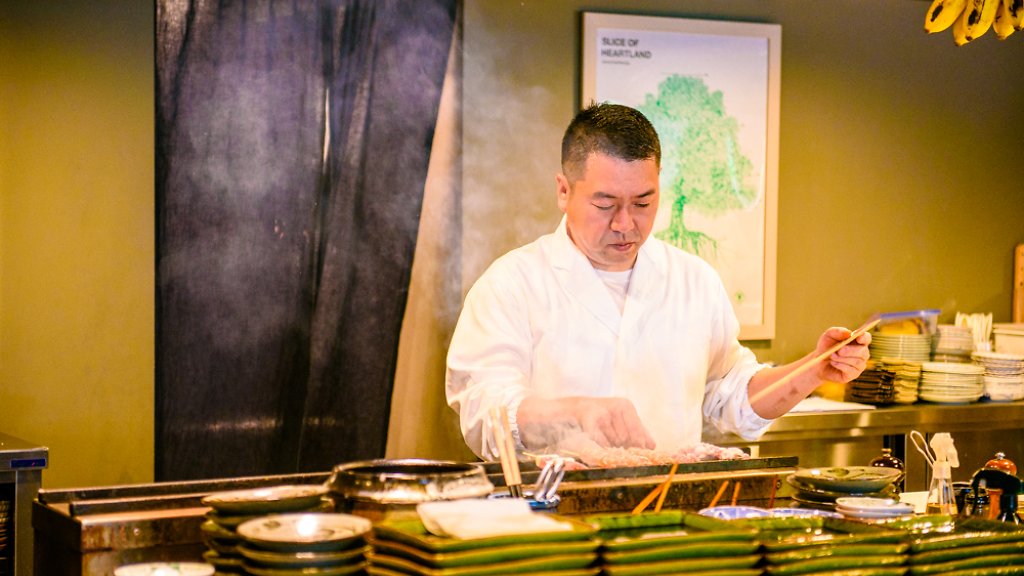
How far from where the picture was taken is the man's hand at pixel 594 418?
2.05 m

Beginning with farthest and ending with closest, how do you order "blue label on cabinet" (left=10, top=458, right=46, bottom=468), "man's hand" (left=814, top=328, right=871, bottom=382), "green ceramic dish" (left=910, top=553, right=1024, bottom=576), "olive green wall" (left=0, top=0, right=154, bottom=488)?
1. "olive green wall" (left=0, top=0, right=154, bottom=488)
2. "blue label on cabinet" (left=10, top=458, right=46, bottom=468)
3. "man's hand" (left=814, top=328, right=871, bottom=382)
4. "green ceramic dish" (left=910, top=553, right=1024, bottom=576)

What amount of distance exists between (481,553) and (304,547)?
22cm

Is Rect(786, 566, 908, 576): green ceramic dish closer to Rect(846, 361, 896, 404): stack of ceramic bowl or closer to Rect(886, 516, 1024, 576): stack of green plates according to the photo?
Rect(886, 516, 1024, 576): stack of green plates

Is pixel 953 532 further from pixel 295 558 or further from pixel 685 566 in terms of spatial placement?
pixel 295 558

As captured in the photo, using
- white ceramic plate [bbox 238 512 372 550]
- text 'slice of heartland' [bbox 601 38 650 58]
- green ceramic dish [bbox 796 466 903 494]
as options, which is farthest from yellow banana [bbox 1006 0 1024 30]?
white ceramic plate [bbox 238 512 372 550]

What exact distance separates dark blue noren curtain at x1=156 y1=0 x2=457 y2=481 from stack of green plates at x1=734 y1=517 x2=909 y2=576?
2.70m

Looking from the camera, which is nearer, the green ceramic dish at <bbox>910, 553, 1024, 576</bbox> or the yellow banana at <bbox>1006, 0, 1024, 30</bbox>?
the green ceramic dish at <bbox>910, 553, 1024, 576</bbox>

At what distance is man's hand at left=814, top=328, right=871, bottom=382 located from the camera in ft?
7.03

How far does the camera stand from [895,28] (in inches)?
185

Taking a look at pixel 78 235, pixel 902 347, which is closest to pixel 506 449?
pixel 78 235

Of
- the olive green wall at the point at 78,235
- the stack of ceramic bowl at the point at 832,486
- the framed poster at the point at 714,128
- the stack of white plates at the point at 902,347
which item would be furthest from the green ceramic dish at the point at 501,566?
the stack of white plates at the point at 902,347

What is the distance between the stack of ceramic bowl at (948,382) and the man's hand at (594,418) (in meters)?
2.60

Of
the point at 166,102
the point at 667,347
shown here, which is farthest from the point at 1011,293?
the point at 166,102

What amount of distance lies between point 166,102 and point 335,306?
1.04m
